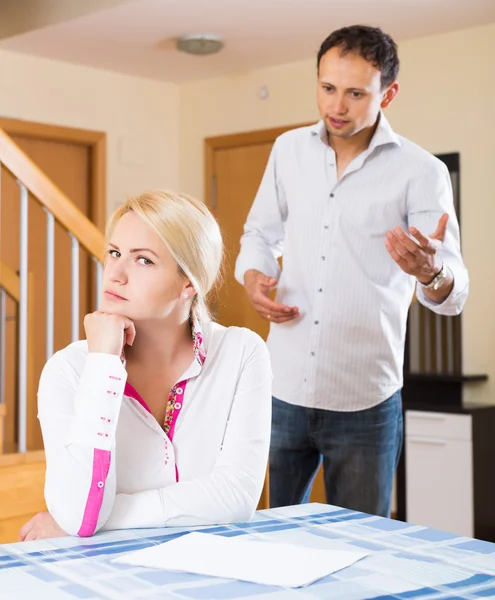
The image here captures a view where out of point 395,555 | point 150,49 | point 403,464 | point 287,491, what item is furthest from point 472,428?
point 395,555

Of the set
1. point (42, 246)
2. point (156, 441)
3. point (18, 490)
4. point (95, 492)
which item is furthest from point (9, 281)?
point (95, 492)

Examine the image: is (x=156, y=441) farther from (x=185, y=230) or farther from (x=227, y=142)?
(x=227, y=142)

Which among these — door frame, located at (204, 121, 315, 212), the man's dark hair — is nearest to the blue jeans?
the man's dark hair

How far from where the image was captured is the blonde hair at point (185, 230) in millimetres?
1647

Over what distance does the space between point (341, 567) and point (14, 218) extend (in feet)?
12.8

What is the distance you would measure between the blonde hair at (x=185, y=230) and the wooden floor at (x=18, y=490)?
1.34 metres

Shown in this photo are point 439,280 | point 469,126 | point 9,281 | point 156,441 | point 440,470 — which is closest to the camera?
point 156,441

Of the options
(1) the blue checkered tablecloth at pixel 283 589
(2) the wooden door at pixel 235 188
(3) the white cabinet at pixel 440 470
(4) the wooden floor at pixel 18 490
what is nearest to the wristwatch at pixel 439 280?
(1) the blue checkered tablecloth at pixel 283 589

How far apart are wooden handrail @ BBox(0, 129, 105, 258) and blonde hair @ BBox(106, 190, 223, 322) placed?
1279mm

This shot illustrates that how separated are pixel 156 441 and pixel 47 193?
159cm

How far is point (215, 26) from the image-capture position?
4.24m

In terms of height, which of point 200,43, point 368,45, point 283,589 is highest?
point 200,43

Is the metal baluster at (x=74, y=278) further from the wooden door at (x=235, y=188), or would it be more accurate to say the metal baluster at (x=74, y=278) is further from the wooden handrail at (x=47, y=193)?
the wooden door at (x=235, y=188)

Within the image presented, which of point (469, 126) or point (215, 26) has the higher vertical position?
point (215, 26)
